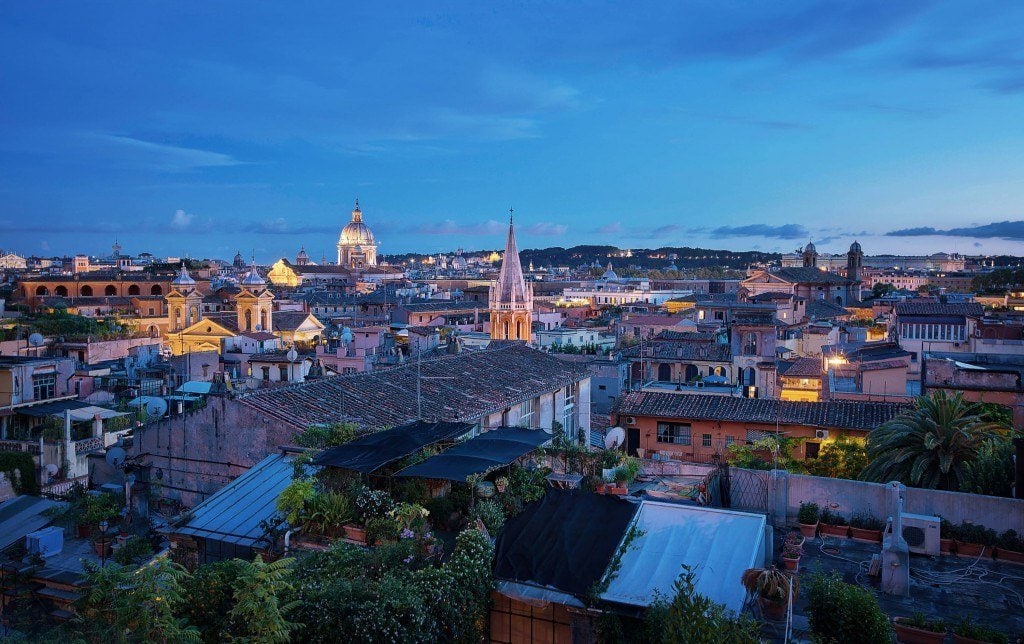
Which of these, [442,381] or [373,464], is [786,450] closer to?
[442,381]

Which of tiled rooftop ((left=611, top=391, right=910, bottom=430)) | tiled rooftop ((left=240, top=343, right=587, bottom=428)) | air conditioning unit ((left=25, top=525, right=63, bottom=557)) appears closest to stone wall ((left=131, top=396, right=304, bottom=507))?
tiled rooftop ((left=240, top=343, right=587, bottom=428))

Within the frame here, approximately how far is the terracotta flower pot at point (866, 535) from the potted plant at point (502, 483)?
4933mm

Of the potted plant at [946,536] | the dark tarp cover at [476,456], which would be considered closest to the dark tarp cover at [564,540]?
the dark tarp cover at [476,456]

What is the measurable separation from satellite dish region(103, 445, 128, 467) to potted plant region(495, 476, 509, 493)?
9301 millimetres

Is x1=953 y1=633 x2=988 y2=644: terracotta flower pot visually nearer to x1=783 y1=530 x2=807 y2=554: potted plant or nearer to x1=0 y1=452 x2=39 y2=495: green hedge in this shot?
x1=783 y1=530 x2=807 y2=554: potted plant

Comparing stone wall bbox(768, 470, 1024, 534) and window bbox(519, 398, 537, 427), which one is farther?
window bbox(519, 398, 537, 427)

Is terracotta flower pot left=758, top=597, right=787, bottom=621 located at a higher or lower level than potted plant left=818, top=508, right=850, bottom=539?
higher

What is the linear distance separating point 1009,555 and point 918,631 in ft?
12.3

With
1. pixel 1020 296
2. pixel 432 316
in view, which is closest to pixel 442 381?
pixel 432 316

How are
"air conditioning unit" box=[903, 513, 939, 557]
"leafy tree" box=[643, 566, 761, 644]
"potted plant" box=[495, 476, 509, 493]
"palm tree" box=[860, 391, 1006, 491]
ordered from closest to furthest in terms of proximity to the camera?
A: "leafy tree" box=[643, 566, 761, 644] < "potted plant" box=[495, 476, 509, 493] < "air conditioning unit" box=[903, 513, 939, 557] < "palm tree" box=[860, 391, 1006, 491]

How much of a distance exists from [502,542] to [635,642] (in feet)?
5.60

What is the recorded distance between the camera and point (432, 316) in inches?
2608

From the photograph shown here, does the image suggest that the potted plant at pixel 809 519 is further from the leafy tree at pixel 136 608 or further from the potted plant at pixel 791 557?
the leafy tree at pixel 136 608

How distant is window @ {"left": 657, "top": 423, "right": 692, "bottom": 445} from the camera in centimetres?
2336
